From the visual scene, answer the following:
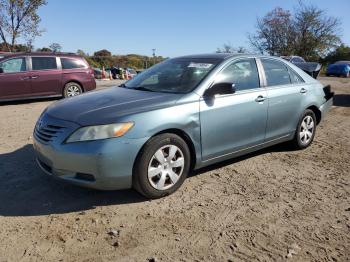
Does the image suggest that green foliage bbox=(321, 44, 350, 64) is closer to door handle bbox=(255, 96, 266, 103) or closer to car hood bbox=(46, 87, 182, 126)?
door handle bbox=(255, 96, 266, 103)

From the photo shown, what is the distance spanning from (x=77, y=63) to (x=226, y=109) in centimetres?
881

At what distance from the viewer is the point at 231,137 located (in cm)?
477

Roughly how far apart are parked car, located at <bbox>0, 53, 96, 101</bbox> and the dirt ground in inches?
241

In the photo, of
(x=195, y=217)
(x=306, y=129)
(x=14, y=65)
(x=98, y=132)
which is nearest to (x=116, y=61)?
(x=14, y=65)

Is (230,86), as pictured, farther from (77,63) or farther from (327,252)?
(77,63)

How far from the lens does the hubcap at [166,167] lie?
4066mm

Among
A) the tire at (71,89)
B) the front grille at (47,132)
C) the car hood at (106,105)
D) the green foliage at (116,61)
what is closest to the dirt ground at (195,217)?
the front grille at (47,132)

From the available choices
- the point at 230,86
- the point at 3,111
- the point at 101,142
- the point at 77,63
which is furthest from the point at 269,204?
the point at 77,63

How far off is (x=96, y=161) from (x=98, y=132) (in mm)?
282

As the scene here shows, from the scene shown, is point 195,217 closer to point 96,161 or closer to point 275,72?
point 96,161

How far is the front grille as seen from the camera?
157 inches

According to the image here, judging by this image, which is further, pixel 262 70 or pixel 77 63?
pixel 77 63

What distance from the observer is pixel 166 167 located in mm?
4164

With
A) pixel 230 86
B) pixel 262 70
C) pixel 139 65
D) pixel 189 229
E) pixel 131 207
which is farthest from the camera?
pixel 139 65
